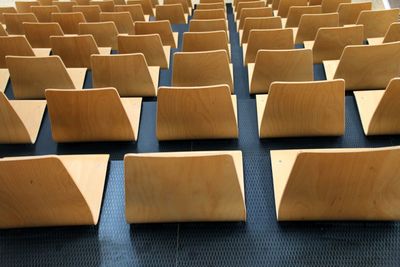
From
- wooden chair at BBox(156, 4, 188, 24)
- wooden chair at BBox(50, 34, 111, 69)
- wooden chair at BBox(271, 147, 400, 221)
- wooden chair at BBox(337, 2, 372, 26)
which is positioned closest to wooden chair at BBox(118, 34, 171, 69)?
wooden chair at BBox(50, 34, 111, 69)

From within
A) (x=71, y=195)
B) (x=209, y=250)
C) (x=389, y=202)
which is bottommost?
(x=209, y=250)

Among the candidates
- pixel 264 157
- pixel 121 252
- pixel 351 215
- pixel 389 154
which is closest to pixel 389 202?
pixel 351 215

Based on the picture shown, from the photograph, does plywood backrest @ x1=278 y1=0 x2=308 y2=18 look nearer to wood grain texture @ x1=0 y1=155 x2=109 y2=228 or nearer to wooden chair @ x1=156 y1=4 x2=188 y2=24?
wooden chair @ x1=156 y1=4 x2=188 y2=24

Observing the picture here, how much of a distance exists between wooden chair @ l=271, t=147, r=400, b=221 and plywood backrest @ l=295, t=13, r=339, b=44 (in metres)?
2.05

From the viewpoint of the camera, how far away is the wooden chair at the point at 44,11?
4.05 metres

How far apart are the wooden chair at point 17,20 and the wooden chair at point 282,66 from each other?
2715 mm

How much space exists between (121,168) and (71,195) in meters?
0.43

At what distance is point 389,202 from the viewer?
1.24m

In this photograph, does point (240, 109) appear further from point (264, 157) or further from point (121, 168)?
point (121, 168)

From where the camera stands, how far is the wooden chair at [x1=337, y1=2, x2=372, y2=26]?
11.1 ft

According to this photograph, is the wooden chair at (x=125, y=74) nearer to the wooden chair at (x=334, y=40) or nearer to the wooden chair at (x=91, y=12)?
the wooden chair at (x=334, y=40)

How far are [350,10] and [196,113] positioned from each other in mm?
2509

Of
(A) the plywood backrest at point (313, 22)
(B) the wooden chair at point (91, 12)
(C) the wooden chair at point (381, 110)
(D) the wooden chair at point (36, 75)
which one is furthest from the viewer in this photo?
(B) the wooden chair at point (91, 12)

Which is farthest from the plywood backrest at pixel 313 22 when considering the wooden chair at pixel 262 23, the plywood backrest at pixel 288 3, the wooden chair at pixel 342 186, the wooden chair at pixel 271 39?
the wooden chair at pixel 342 186
